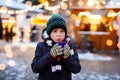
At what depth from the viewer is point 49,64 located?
262 cm

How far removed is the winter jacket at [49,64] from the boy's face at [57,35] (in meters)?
0.06

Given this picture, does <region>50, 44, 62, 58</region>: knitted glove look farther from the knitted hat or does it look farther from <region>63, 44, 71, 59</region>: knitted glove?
the knitted hat

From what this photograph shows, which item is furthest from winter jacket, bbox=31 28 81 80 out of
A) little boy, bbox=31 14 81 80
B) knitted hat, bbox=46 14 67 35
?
knitted hat, bbox=46 14 67 35

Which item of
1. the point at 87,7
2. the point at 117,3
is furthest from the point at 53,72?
the point at 87,7

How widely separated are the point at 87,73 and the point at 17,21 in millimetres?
19078

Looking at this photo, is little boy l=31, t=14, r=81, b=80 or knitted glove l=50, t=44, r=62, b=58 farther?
little boy l=31, t=14, r=81, b=80

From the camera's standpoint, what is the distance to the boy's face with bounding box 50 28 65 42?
2.60 metres

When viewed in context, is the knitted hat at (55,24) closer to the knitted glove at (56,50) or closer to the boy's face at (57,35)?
the boy's face at (57,35)

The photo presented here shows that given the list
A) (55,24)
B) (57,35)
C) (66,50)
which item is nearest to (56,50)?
(66,50)

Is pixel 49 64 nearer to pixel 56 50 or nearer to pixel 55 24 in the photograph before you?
pixel 56 50

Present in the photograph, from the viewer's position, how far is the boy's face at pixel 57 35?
2.60 m

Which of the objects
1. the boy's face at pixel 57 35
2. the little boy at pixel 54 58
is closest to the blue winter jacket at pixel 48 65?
the little boy at pixel 54 58

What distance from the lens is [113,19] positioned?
59.6ft

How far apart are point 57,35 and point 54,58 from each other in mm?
192
